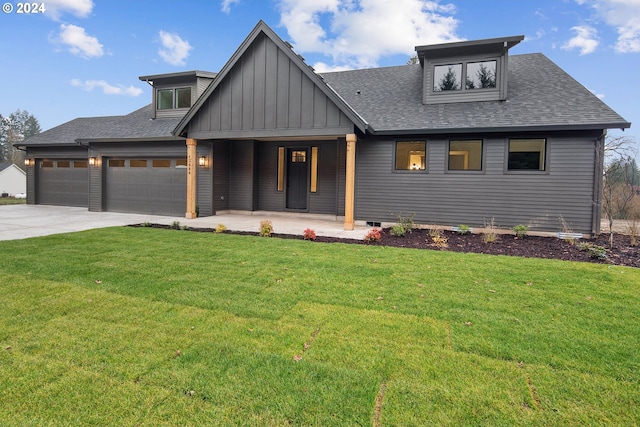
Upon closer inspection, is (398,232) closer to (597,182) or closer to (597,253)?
(597,253)

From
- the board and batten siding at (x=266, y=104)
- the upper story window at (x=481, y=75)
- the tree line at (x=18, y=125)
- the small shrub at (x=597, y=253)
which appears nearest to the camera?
the small shrub at (x=597, y=253)

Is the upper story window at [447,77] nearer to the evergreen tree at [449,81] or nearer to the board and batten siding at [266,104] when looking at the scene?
the evergreen tree at [449,81]

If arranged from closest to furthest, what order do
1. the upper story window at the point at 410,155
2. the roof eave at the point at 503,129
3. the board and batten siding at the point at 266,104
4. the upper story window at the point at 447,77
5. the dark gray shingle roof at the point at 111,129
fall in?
1. the roof eave at the point at 503,129
2. the board and batten siding at the point at 266,104
3. the upper story window at the point at 410,155
4. the upper story window at the point at 447,77
5. the dark gray shingle roof at the point at 111,129

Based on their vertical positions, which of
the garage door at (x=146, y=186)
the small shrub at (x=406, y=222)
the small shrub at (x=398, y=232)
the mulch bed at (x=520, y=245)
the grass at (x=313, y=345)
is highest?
the garage door at (x=146, y=186)

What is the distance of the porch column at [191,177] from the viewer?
11344 millimetres

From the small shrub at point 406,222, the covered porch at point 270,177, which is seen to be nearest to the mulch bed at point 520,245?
the small shrub at point 406,222

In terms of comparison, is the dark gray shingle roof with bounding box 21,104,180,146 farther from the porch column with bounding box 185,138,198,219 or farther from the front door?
the front door

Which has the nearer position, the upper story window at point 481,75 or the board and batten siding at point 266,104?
the board and batten siding at point 266,104

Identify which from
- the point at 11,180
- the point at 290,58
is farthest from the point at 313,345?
the point at 11,180

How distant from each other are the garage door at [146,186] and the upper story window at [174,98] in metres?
2.93

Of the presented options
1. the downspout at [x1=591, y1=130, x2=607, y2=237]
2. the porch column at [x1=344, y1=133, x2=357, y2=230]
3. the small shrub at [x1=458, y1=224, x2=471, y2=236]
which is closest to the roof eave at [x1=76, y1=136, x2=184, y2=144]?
the porch column at [x1=344, y1=133, x2=357, y2=230]

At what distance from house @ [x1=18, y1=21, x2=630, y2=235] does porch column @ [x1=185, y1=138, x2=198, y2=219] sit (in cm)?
5

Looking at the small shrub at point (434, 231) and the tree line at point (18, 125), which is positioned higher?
the tree line at point (18, 125)

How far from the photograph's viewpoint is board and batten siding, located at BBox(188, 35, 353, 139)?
31.4 ft
